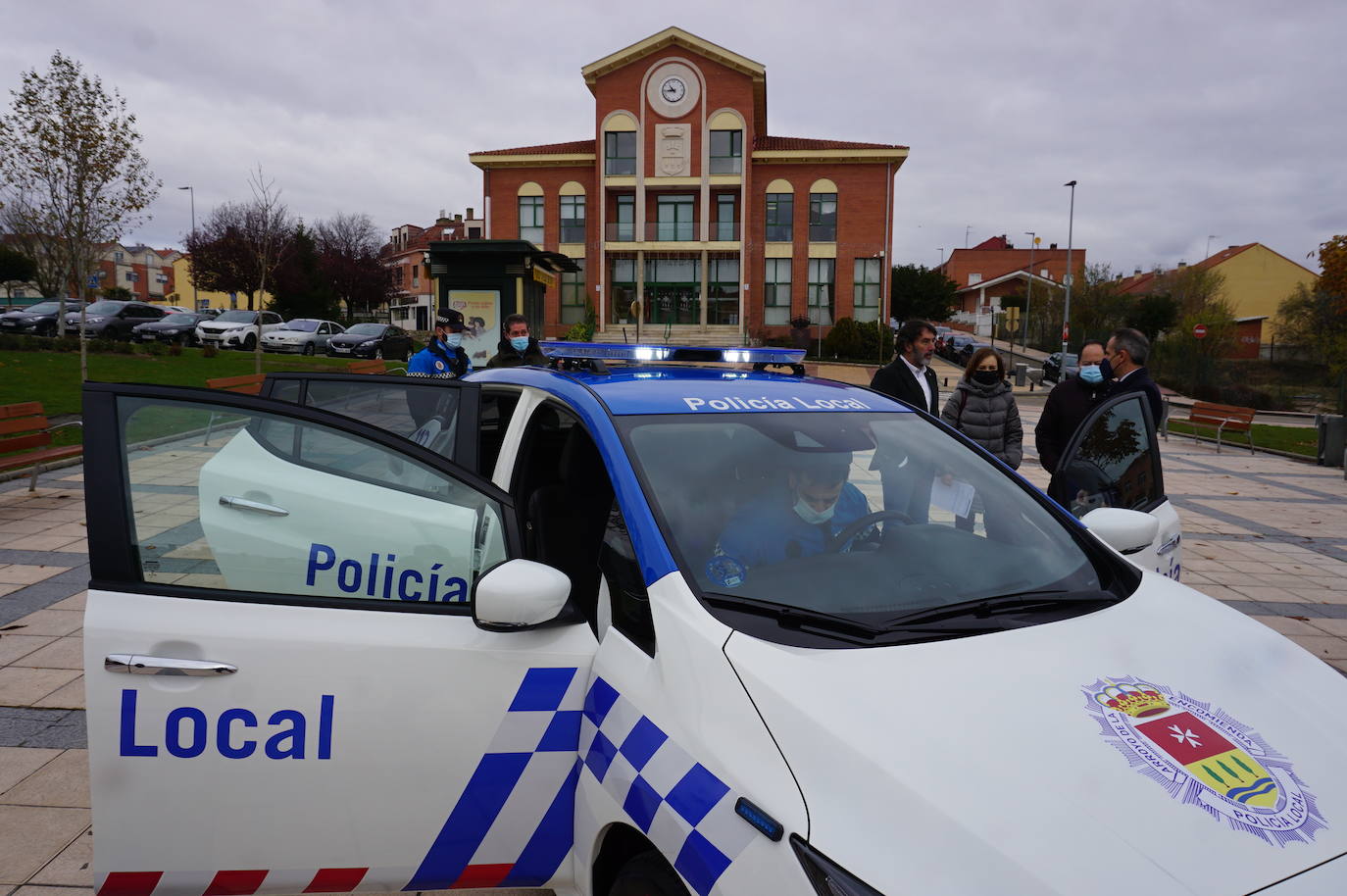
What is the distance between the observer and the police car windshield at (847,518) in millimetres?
2105

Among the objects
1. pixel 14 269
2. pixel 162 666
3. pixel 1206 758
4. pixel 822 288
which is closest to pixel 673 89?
pixel 822 288

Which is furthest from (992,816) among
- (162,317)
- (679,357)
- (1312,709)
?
(162,317)

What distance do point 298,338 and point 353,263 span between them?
24022 millimetres

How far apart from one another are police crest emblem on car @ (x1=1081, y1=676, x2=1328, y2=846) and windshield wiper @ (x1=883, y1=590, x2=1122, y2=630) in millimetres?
316

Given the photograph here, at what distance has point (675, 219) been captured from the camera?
44.3 metres

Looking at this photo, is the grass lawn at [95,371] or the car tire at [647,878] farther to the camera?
the grass lawn at [95,371]

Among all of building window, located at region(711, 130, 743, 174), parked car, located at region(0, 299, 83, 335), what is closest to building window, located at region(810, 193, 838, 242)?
building window, located at region(711, 130, 743, 174)

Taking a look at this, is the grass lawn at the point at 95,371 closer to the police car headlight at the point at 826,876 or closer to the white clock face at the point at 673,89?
the police car headlight at the point at 826,876

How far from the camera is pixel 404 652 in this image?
2.08 metres

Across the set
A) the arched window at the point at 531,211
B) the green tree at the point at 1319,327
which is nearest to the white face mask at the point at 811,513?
the green tree at the point at 1319,327

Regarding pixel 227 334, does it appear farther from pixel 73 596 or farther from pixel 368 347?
pixel 73 596

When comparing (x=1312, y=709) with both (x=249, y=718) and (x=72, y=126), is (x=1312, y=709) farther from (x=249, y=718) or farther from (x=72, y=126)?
(x=72, y=126)

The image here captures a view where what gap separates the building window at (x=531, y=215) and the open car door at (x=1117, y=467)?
43397 millimetres

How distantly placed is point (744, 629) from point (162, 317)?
111ft
